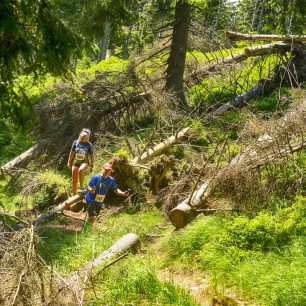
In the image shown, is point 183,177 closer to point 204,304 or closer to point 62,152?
point 204,304

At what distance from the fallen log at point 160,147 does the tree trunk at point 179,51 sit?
265cm

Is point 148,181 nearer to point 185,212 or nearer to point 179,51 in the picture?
point 185,212

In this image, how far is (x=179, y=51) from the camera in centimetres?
1454

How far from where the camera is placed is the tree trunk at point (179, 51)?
1426 cm

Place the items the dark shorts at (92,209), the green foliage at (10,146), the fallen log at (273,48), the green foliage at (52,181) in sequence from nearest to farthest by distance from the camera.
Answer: the dark shorts at (92,209) → the green foliage at (52,181) → the fallen log at (273,48) → the green foliage at (10,146)

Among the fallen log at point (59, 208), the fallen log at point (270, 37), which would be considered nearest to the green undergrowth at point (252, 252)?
the fallen log at point (59, 208)

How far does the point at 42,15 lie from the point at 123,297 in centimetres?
355

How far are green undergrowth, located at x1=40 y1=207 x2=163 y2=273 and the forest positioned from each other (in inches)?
1.4

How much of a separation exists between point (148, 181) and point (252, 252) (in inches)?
175

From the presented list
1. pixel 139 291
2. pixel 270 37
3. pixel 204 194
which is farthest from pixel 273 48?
pixel 139 291

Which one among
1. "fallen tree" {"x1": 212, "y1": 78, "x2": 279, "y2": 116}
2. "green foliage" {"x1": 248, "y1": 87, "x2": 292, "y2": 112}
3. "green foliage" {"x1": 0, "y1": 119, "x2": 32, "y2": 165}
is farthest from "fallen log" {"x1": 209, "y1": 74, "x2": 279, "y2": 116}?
"green foliage" {"x1": 0, "y1": 119, "x2": 32, "y2": 165}

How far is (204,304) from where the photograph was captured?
5.49 m

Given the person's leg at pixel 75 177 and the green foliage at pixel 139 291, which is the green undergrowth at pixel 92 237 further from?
the green foliage at pixel 139 291

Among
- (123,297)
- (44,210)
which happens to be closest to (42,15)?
(123,297)
